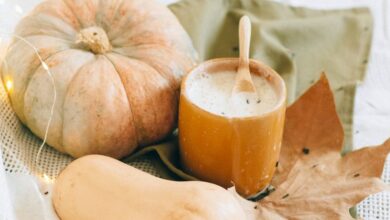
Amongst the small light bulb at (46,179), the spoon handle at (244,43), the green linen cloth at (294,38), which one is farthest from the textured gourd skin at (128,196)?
the green linen cloth at (294,38)

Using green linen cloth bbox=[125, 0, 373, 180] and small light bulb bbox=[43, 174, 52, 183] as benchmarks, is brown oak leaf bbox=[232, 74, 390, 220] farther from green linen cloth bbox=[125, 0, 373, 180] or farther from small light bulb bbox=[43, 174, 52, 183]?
small light bulb bbox=[43, 174, 52, 183]

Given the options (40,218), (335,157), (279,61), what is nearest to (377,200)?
(335,157)

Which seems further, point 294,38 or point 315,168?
point 294,38

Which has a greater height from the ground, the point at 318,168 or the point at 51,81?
the point at 51,81

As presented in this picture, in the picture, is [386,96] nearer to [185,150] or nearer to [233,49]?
[233,49]

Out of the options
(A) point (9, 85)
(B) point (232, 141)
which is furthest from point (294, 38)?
(A) point (9, 85)

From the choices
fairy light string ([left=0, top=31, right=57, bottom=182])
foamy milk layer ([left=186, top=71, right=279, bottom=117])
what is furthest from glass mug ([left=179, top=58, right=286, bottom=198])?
fairy light string ([left=0, top=31, right=57, bottom=182])

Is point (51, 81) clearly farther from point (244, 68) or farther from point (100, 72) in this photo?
point (244, 68)

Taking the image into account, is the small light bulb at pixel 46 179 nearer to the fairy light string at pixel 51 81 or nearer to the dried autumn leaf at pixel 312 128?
the fairy light string at pixel 51 81

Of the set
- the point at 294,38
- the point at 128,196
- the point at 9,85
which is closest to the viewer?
the point at 128,196
